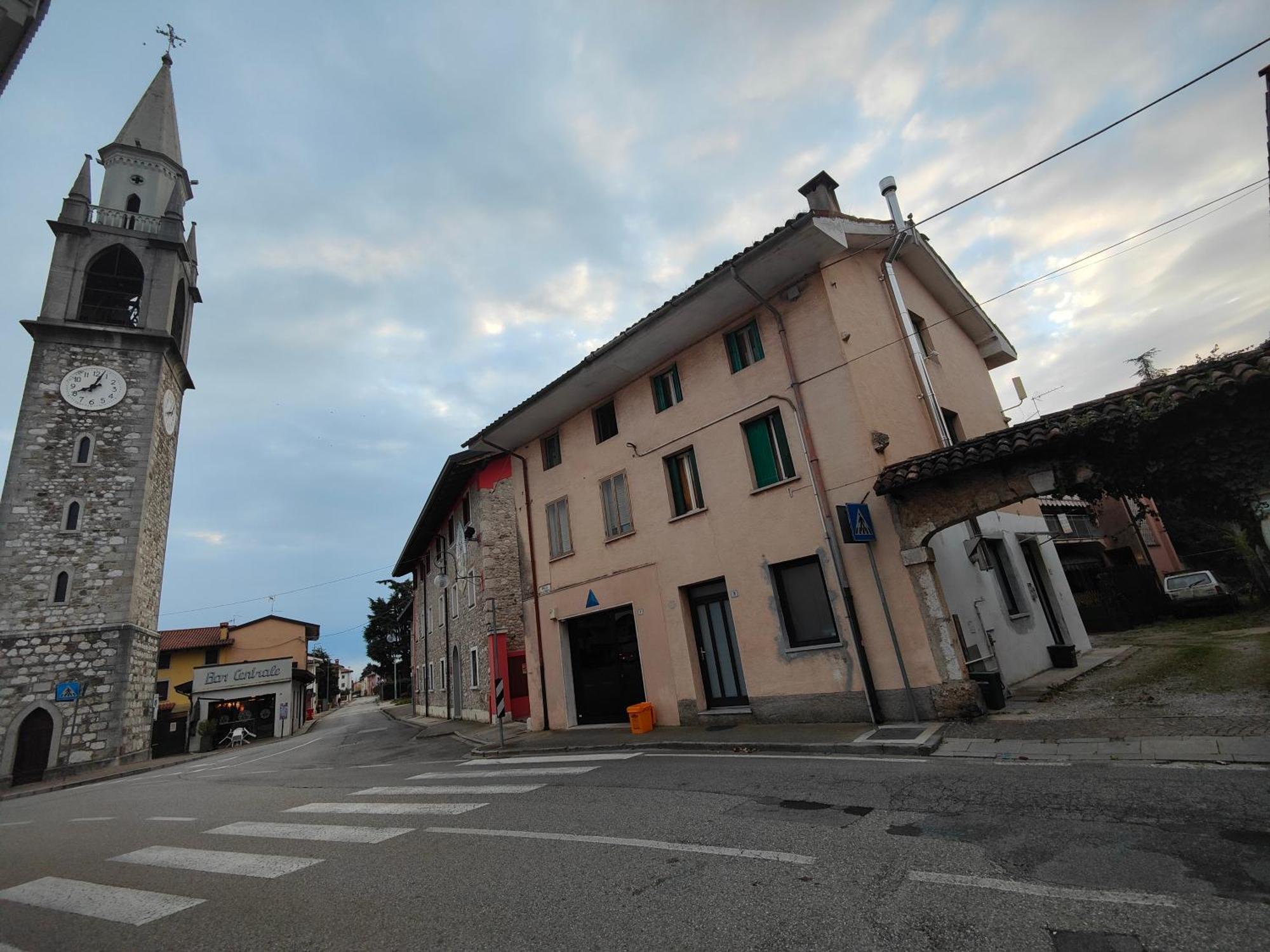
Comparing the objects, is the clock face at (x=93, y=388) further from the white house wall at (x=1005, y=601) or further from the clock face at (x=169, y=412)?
the white house wall at (x=1005, y=601)

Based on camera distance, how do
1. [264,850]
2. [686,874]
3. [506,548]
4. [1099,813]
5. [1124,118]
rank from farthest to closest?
[506,548] < [1124,118] < [264,850] < [1099,813] < [686,874]

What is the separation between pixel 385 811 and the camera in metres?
7.14

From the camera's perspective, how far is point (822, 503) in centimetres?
978

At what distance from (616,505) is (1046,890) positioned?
10779 millimetres

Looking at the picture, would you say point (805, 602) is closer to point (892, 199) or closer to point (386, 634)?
point (892, 199)

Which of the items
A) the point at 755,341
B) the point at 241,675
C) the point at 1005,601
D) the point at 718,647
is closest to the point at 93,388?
the point at 241,675

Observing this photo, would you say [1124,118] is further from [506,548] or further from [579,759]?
[506,548]

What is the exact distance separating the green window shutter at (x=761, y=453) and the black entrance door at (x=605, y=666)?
14.6 feet

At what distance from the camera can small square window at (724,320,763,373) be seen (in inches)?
443

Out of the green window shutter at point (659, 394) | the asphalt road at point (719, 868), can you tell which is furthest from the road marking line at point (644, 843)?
the green window shutter at point (659, 394)

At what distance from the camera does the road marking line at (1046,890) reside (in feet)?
9.97

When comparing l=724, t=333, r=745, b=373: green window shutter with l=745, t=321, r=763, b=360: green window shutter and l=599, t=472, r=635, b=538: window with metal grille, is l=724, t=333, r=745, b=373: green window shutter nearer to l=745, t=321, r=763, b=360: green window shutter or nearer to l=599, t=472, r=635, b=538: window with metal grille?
l=745, t=321, r=763, b=360: green window shutter

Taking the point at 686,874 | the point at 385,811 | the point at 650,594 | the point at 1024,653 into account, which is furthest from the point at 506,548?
the point at 686,874

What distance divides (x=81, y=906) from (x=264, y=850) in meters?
1.39
